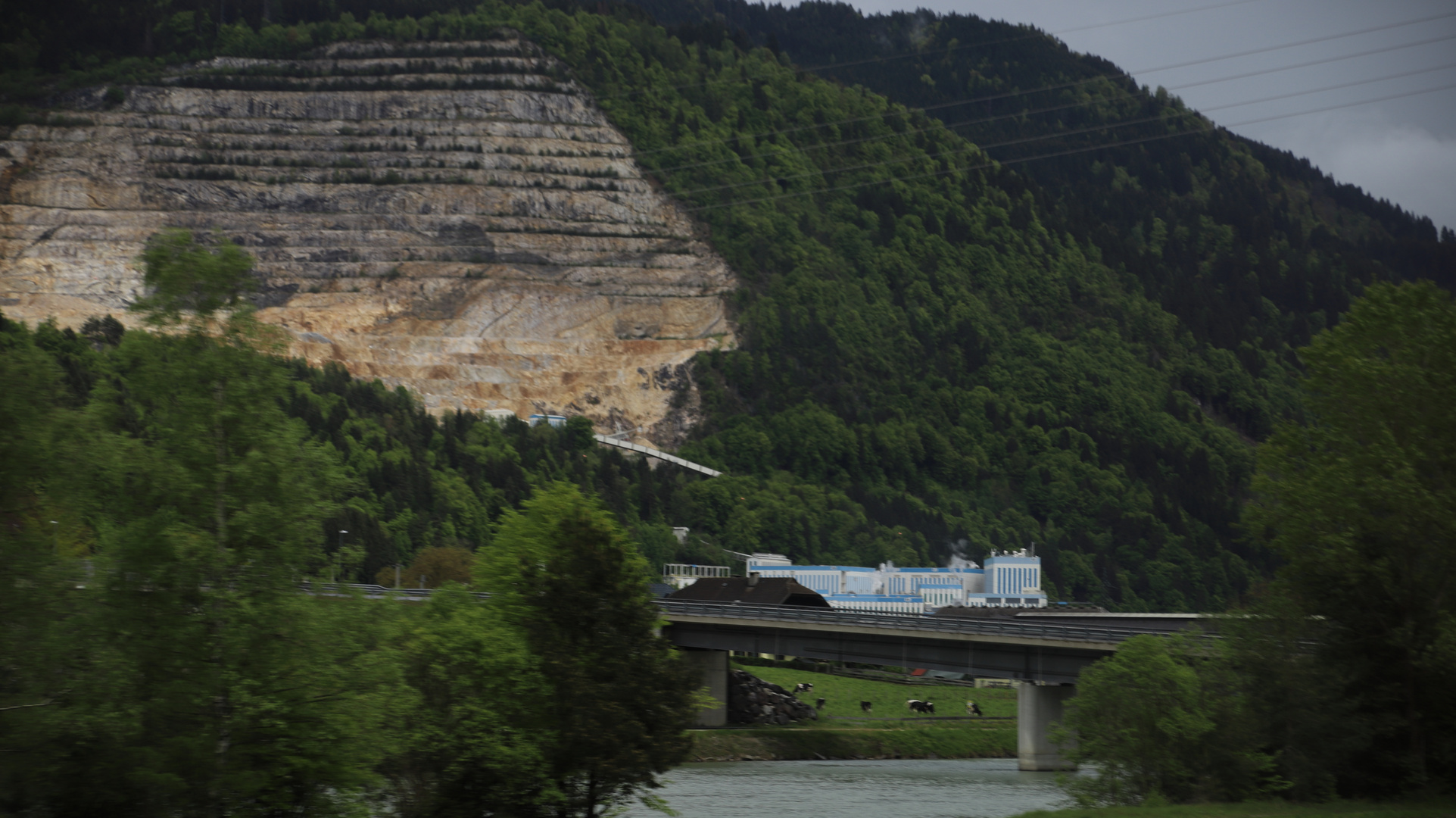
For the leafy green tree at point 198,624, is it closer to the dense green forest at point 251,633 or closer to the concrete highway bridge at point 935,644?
the dense green forest at point 251,633

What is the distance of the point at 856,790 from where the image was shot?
60.6 metres

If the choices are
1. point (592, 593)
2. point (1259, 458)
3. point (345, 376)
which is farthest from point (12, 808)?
point (345, 376)

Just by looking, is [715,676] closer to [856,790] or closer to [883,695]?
[883,695]

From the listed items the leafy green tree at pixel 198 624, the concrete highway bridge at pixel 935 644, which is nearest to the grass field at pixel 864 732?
the concrete highway bridge at pixel 935 644

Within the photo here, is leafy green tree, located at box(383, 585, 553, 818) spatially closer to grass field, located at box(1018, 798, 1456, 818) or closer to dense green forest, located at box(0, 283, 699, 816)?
dense green forest, located at box(0, 283, 699, 816)

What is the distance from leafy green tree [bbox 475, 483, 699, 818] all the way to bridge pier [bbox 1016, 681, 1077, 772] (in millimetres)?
41779

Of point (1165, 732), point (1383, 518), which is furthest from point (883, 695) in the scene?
point (1383, 518)

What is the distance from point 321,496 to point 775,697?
61433 millimetres

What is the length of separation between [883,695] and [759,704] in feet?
52.2

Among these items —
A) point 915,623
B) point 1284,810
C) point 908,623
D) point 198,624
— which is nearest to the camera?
point 198,624

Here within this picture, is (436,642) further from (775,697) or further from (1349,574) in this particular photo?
(775,697)

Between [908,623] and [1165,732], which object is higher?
[908,623]

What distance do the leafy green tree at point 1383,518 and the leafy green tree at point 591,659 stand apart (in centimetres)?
1725

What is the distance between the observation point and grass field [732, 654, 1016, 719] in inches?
3725
